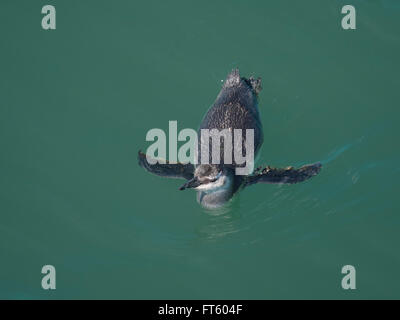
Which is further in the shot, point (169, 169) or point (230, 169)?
point (169, 169)

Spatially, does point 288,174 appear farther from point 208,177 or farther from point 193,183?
point 193,183

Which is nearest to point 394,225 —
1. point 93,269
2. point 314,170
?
point 314,170

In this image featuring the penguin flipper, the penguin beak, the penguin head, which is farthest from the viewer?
the penguin flipper

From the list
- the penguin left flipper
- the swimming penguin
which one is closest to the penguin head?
the swimming penguin

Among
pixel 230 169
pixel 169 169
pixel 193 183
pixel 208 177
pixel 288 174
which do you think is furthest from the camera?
pixel 169 169

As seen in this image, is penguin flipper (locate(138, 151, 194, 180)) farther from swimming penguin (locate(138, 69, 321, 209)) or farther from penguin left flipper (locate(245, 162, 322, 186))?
penguin left flipper (locate(245, 162, 322, 186))

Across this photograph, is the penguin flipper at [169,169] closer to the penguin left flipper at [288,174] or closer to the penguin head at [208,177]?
the penguin head at [208,177]

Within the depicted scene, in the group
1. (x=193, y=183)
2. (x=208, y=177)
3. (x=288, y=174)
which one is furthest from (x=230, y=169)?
(x=288, y=174)

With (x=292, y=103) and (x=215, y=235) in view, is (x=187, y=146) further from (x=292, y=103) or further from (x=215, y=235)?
(x=292, y=103)

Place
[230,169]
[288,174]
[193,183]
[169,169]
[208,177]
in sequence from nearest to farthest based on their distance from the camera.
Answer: [193,183], [208,177], [230,169], [288,174], [169,169]
